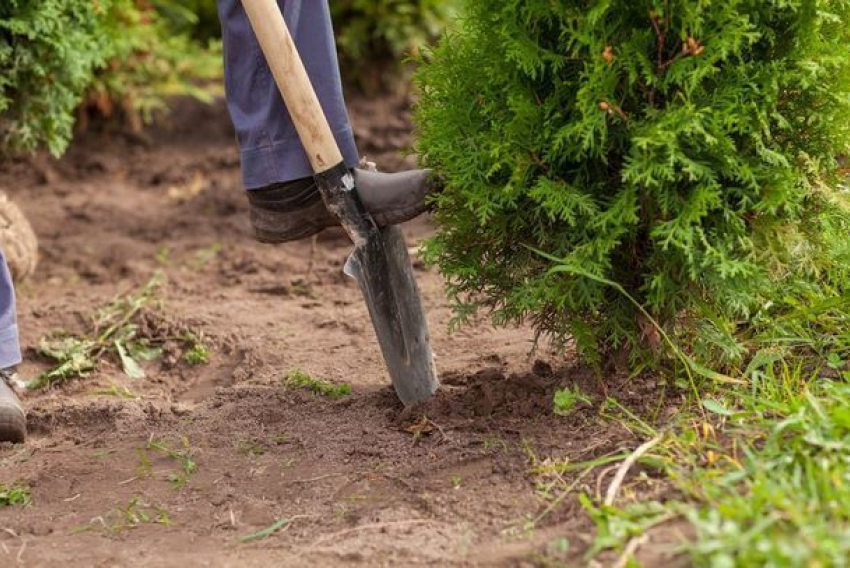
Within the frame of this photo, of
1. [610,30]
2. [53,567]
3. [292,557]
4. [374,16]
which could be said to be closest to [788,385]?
[610,30]

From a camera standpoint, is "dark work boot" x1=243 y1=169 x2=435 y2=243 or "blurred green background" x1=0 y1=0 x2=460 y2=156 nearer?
"dark work boot" x1=243 y1=169 x2=435 y2=243

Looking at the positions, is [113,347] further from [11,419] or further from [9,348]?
[11,419]

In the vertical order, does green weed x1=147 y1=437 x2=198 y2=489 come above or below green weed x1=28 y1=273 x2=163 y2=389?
below

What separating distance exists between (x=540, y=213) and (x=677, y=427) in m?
0.68

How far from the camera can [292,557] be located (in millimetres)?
2631

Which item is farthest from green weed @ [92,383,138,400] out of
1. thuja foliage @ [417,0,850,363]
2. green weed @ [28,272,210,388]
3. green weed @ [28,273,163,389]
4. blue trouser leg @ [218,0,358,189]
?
thuja foliage @ [417,0,850,363]

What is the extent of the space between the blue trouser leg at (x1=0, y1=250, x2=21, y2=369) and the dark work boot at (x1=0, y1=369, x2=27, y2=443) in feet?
0.61

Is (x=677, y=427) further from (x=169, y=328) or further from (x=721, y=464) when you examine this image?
(x=169, y=328)

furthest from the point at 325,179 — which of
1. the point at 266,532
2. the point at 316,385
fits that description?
the point at 266,532

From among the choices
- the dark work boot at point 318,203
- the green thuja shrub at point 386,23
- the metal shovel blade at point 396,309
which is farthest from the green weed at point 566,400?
the green thuja shrub at point 386,23

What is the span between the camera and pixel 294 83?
124 inches

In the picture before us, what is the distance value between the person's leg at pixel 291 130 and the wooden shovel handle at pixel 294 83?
11 centimetres

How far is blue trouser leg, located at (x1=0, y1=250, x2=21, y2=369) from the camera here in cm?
A: 362

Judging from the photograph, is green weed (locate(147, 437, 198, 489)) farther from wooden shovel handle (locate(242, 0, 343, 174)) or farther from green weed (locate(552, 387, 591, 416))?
green weed (locate(552, 387, 591, 416))
